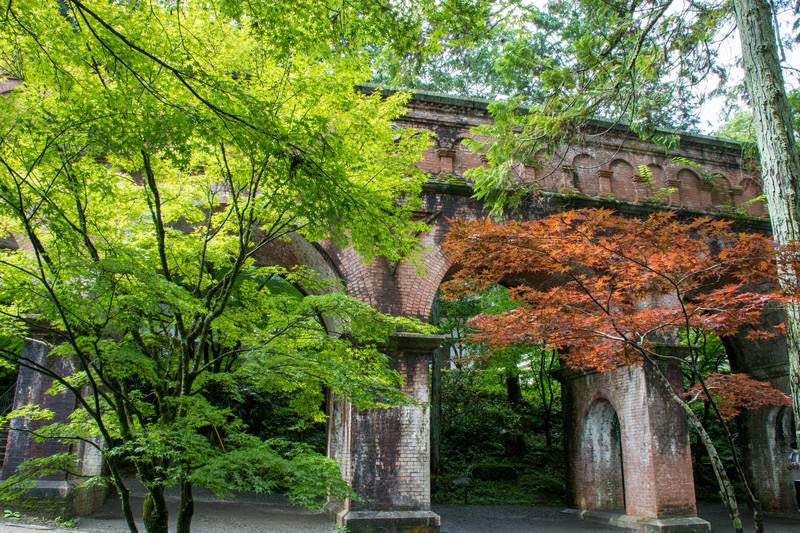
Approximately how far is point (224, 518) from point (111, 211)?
6.82 m

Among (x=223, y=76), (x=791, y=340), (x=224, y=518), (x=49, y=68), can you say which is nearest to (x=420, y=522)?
(x=224, y=518)

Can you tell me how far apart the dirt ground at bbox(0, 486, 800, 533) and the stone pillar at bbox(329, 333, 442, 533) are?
2.39 feet

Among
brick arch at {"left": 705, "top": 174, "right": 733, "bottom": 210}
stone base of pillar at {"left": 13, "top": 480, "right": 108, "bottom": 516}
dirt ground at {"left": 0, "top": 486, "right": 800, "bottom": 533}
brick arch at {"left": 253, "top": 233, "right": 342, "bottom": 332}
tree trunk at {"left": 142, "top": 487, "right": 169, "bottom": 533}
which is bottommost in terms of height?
dirt ground at {"left": 0, "top": 486, "right": 800, "bottom": 533}

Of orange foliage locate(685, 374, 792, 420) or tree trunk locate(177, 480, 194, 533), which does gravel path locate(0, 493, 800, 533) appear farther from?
tree trunk locate(177, 480, 194, 533)

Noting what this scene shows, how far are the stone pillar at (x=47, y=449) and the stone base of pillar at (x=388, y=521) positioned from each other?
3819 mm

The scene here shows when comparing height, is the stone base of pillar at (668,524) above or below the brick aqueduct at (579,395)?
below

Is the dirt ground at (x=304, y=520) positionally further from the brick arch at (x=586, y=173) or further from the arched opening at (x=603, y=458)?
the brick arch at (x=586, y=173)

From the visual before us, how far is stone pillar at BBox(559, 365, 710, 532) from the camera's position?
977 cm

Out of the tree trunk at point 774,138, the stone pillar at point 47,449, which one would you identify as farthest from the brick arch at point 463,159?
the stone pillar at point 47,449

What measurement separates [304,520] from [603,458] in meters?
6.07

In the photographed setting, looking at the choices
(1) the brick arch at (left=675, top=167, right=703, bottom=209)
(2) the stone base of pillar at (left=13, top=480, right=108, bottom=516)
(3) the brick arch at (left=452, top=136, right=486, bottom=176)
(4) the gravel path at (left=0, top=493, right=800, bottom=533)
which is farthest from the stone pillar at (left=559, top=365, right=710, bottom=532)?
(2) the stone base of pillar at (left=13, top=480, right=108, bottom=516)

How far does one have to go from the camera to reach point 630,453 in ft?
34.2

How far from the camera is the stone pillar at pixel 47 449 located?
8.41 meters

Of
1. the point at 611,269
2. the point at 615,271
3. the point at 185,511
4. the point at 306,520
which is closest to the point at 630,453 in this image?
the point at 615,271
